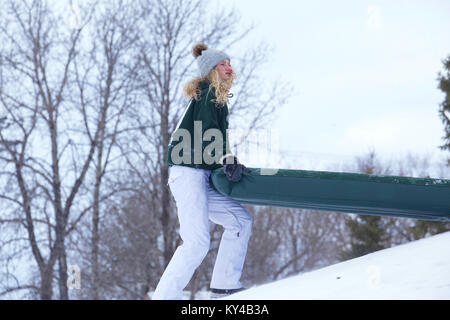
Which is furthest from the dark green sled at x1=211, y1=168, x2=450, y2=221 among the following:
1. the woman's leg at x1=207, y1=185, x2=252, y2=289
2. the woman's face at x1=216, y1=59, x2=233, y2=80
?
the woman's face at x1=216, y1=59, x2=233, y2=80

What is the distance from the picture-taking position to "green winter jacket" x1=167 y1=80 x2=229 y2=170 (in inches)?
141

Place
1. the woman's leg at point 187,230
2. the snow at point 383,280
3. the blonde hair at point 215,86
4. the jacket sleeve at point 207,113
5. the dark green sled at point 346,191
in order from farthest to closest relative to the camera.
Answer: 1. the dark green sled at point 346,191
2. the blonde hair at point 215,86
3. the jacket sleeve at point 207,113
4. the woman's leg at point 187,230
5. the snow at point 383,280

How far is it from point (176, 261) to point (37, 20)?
16.0 metres

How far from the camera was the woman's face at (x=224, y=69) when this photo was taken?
12.8 feet

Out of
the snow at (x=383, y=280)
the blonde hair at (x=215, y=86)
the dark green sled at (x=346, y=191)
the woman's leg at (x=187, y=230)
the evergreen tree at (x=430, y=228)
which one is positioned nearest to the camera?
the snow at (x=383, y=280)

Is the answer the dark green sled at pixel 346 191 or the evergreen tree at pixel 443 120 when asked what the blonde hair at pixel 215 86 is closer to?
the dark green sled at pixel 346 191

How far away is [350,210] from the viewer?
156 inches

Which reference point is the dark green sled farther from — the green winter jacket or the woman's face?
the woman's face

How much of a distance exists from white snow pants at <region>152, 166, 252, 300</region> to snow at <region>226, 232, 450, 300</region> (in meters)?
0.40

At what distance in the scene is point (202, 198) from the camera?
3.57 meters

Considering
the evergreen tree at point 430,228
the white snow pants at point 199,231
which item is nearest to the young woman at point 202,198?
the white snow pants at point 199,231

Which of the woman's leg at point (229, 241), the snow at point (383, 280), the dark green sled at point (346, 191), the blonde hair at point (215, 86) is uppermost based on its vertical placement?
the blonde hair at point (215, 86)

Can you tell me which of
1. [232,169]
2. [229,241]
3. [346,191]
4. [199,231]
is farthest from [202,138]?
[346,191]
